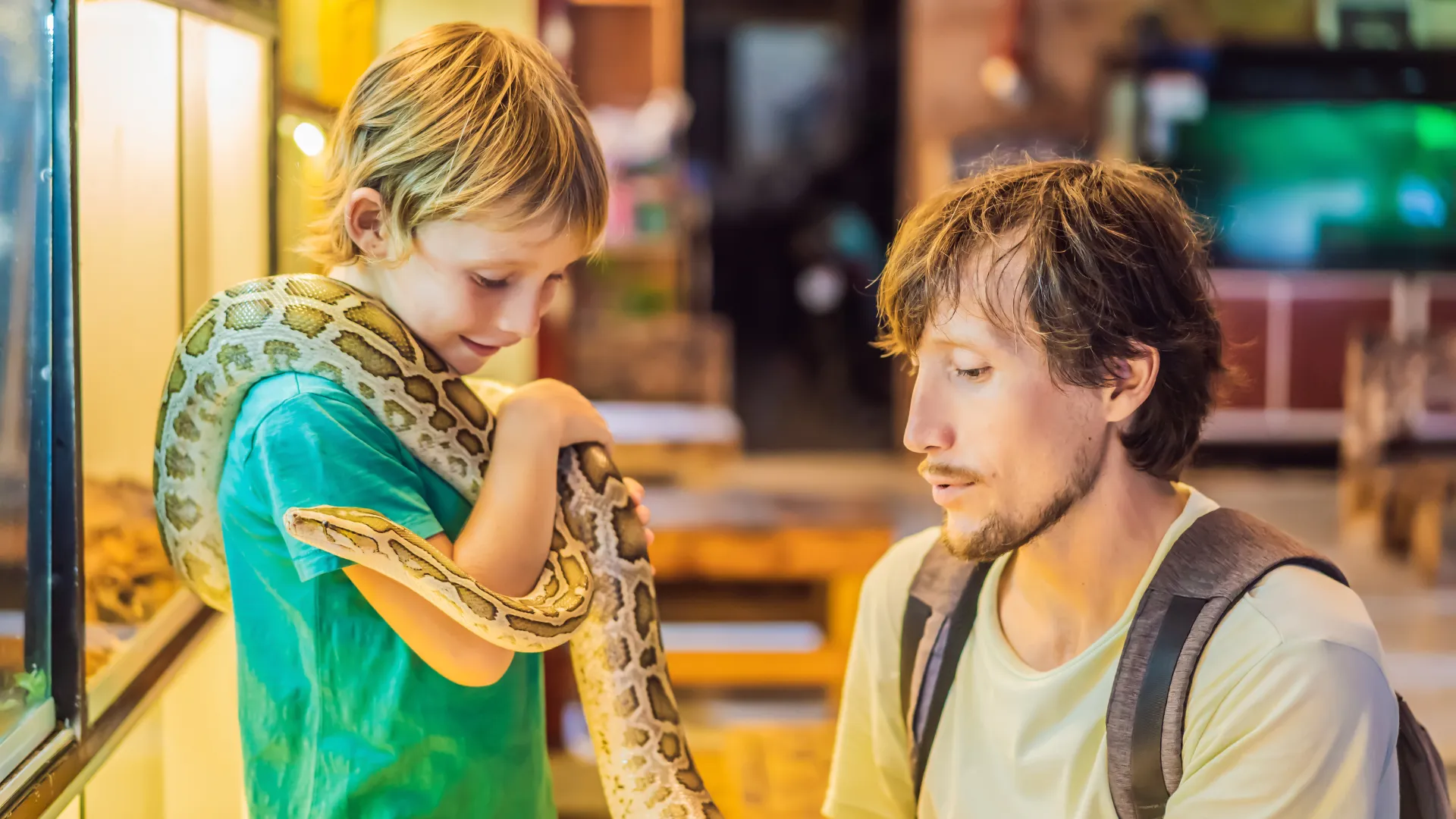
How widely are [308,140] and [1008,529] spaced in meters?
1.63

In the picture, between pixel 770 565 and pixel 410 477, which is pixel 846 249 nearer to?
pixel 770 565

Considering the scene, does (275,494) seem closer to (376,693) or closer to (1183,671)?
(376,693)

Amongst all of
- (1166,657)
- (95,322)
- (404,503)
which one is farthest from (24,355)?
(1166,657)

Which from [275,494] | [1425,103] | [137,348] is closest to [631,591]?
[275,494]

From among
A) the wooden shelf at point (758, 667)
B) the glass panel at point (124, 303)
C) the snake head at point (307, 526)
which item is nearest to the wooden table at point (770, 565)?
the wooden shelf at point (758, 667)

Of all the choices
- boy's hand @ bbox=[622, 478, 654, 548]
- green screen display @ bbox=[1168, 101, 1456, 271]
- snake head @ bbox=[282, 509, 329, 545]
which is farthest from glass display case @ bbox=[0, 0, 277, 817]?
green screen display @ bbox=[1168, 101, 1456, 271]

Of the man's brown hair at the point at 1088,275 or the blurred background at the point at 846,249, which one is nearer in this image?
the man's brown hair at the point at 1088,275

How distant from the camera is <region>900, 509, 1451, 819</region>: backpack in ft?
3.93

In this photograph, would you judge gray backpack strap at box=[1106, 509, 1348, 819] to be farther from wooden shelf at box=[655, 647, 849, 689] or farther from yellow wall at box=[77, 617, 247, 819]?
wooden shelf at box=[655, 647, 849, 689]

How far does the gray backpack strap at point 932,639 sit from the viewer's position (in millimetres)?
1422

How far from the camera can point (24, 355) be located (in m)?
1.33

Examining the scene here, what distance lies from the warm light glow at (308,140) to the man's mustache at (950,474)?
1491 millimetres

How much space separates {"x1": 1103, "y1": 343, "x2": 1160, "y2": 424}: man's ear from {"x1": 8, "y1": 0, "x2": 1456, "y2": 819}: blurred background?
1.16 metres

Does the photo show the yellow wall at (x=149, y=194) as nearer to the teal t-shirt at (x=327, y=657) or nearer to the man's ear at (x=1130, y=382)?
the teal t-shirt at (x=327, y=657)
